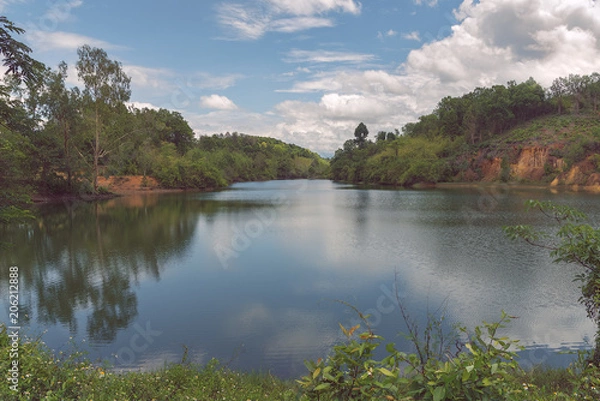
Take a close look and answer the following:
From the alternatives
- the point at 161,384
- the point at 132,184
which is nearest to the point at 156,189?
the point at 132,184

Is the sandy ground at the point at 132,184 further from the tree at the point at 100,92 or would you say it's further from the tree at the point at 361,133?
the tree at the point at 361,133

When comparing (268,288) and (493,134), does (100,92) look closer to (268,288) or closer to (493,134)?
(268,288)

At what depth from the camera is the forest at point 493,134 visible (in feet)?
201

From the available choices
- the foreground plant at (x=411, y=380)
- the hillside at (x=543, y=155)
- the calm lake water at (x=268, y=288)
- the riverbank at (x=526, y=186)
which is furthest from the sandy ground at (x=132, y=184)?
the foreground plant at (x=411, y=380)

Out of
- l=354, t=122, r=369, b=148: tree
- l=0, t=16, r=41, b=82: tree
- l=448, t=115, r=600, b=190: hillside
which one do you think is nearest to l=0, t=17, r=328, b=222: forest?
l=0, t=16, r=41, b=82: tree

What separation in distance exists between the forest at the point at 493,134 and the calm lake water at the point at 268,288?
Result: 43463 millimetres

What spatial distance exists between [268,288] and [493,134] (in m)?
77.3

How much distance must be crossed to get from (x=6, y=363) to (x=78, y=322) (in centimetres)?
561

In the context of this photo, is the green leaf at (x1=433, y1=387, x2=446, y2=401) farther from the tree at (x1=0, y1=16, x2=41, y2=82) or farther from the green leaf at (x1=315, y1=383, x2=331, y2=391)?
the tree at (x1=0, y1=16, x2=41, y2=82)

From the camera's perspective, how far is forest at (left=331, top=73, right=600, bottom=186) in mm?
61194

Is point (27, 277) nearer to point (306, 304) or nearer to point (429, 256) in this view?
point (306, 304)

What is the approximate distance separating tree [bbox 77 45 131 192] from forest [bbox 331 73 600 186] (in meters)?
47.2

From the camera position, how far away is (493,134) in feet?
255

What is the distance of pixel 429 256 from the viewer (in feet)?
53.5
